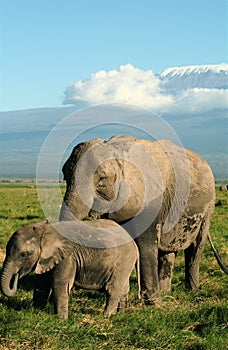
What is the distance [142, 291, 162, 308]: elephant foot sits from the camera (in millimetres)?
8598

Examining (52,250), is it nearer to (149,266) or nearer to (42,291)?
(42,291)

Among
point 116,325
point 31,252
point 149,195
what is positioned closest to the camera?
point 116,325

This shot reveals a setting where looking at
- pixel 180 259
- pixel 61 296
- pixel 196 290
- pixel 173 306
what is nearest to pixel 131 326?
pixel 61 296

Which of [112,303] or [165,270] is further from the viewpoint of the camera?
[165,270]

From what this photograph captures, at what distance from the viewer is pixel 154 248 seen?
8836mm

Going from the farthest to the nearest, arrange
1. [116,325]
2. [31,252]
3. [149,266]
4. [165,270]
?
[165,270], [149,266], [31,252], [116,325]

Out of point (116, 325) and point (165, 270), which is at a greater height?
point (116, 325)

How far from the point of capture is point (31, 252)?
7.38 metres

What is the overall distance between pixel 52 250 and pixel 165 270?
2.91m

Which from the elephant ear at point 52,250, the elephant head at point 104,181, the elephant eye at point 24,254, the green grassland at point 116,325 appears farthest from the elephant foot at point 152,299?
the elephant eye at point 24,254

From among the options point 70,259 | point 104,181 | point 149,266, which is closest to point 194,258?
point 149,266

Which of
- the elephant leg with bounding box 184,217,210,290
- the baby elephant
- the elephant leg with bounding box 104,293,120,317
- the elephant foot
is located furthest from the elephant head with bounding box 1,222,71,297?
the elephant leg with bounding box 184,217,210,290

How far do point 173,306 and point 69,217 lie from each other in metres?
2.03

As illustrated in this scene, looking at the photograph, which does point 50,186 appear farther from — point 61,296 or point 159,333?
point 159,333
